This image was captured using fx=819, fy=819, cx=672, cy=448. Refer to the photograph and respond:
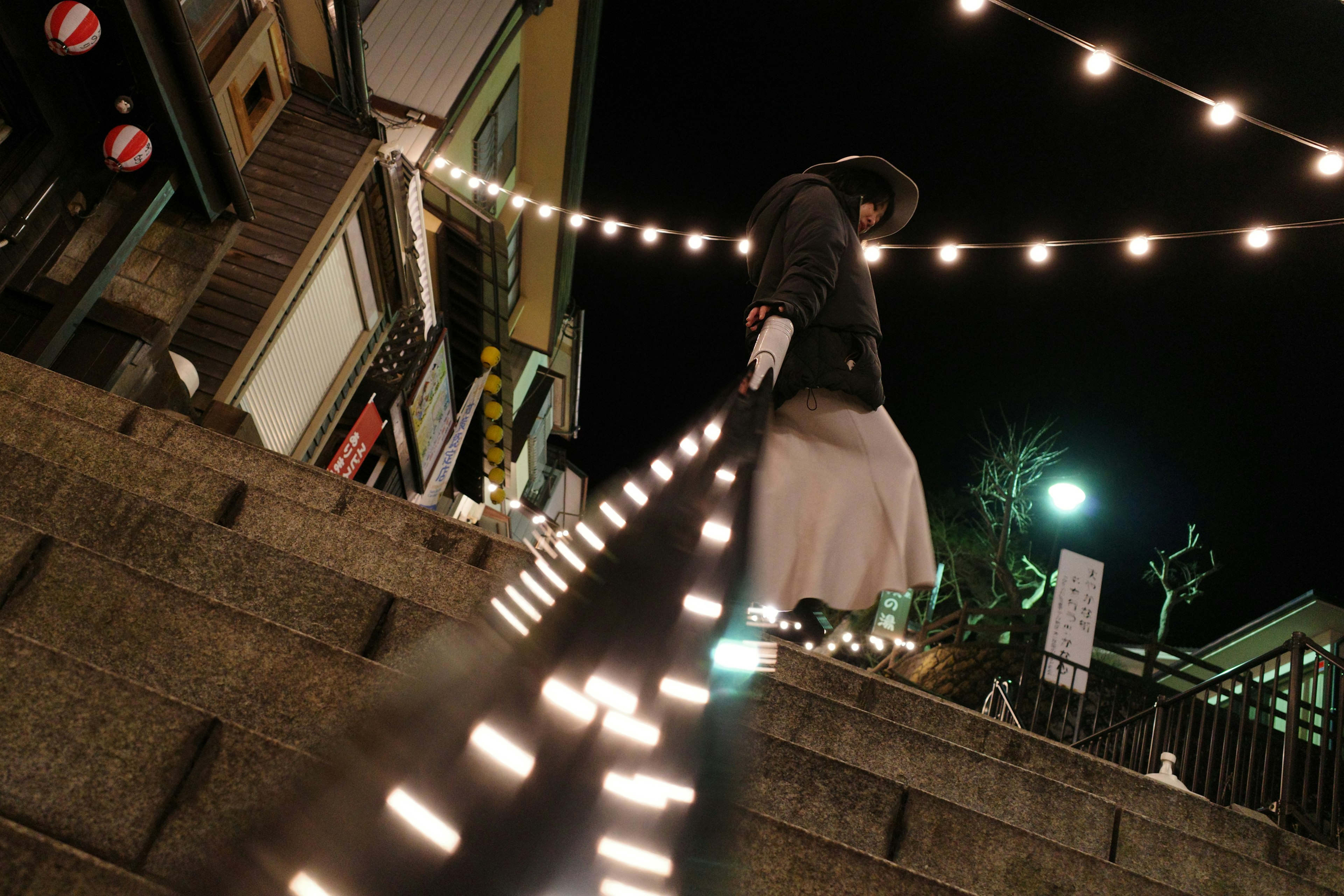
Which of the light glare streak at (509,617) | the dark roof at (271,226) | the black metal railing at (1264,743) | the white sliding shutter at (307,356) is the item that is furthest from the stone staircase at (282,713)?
the white sliding shutter at (307,356)

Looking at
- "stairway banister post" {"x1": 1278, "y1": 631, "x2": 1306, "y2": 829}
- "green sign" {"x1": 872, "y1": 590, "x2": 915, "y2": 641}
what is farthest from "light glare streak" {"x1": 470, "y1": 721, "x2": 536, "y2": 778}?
"green sign" {"x1": 872, "y1": 590, "x2": 915, "y2": 641}

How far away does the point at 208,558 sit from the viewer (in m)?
3.13

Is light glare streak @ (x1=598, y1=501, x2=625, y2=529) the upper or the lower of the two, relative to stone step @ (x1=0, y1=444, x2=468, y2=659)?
upper

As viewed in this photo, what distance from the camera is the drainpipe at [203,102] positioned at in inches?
276

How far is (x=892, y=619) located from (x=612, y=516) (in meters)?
23.1

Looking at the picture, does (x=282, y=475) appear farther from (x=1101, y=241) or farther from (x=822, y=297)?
(x=1101, y=241)

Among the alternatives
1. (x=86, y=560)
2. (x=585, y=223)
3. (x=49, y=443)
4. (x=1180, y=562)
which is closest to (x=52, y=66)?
(x=49, y=443)

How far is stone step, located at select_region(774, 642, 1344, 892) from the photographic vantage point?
3721 mm

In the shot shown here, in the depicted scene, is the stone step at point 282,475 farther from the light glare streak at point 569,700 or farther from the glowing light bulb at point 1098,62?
the glowing light bulb at point 1098,62

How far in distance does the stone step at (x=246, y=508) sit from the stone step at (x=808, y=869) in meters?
1.81

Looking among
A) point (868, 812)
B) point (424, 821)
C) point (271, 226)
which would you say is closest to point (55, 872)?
point (424, 821)

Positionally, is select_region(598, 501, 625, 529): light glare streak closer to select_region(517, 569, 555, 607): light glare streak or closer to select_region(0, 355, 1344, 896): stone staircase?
select_region(517, 569, 555, 607): light glare streak

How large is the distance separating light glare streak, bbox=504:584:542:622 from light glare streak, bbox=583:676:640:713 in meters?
0.23

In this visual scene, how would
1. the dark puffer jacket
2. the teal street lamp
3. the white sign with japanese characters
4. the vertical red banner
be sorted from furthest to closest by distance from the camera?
1. the teal street lamp
2. the white sign with japanese characters
3. the vertical red banner
4. the dark puffer jacket
